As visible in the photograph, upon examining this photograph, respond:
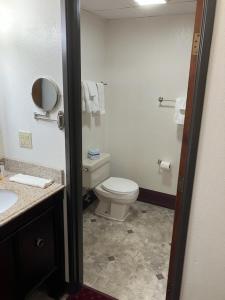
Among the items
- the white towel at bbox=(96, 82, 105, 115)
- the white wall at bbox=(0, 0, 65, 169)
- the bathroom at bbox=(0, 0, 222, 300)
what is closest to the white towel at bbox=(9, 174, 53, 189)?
the bathroom at bbox=(0, 0, 222, 300)

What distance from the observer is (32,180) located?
1579 millimetres

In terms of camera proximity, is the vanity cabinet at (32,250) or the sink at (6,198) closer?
the vanity cabinet at (32,250)

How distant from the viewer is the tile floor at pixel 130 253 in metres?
1.87

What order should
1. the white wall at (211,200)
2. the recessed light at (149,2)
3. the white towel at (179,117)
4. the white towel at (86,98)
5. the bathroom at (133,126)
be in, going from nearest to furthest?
the white wall at (211,200) < the recessed light at (149,2) < the bathroom at (133,126) < the white towel at (86,98) < the white towel at (179,117)

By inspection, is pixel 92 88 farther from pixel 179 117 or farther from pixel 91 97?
pixel 179 117

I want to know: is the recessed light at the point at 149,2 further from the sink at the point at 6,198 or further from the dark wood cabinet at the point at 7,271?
the dark wood cabinet at the point at 7,271

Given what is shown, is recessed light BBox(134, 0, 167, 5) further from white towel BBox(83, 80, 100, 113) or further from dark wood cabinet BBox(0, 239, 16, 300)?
dark wood cabinet BBox(0, 239, 16, 300)

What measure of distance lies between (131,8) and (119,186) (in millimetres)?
1802

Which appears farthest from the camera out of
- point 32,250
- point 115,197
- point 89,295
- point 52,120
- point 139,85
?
point 139,85

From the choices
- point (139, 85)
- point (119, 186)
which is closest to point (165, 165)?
point (119, 186)

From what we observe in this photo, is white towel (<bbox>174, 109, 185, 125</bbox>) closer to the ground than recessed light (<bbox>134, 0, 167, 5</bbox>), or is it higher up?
closer to the ground

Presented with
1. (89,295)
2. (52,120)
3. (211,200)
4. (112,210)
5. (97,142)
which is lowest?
(89,295)

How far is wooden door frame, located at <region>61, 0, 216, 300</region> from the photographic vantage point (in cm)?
102

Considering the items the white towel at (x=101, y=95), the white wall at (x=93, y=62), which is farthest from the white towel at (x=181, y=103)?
the white wall at (x=93, y=62)
